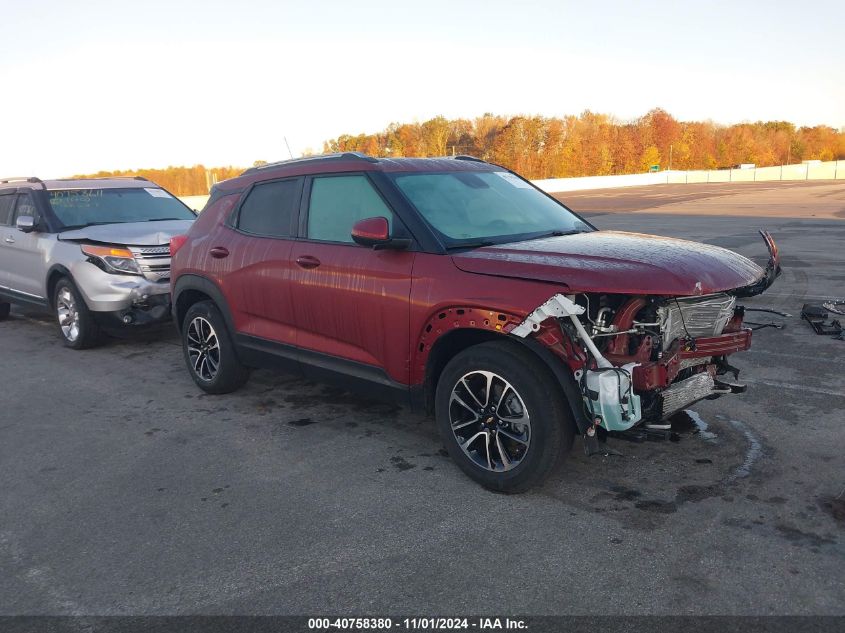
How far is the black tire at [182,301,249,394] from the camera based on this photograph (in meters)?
5.75

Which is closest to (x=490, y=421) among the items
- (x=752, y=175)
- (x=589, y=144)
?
(x=752, y=175)

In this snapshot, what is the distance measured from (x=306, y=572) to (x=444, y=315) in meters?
1.52

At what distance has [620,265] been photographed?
11.7 feet

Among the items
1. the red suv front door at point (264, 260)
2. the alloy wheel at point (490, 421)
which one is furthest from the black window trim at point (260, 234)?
the alloy wheel at point (490, 421)

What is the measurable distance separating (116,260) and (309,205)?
365 centimetres

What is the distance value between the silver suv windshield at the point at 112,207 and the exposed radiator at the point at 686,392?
6952mm

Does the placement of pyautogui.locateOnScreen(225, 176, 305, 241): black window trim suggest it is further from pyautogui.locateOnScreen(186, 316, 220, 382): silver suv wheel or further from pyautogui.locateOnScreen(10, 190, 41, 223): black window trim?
pyautogui.locateOnScreen(10, 190, 41, 223): black window trim

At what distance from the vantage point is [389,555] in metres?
3.37

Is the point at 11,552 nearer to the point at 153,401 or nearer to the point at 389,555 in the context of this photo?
the point at 389,555

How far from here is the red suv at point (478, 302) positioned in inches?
141

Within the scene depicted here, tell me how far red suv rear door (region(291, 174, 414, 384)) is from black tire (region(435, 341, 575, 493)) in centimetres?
43

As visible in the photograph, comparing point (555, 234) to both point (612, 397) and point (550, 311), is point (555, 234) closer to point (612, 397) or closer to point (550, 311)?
point (550, 311)

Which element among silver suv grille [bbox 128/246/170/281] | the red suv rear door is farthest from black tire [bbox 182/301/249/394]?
silver suv grille [bbox 128/246/170/281]

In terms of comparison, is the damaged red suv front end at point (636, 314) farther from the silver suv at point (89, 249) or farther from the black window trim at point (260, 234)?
the silver suv at point (89, 249)
